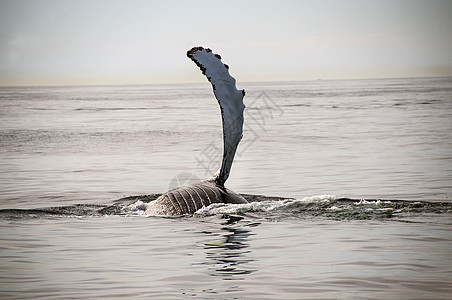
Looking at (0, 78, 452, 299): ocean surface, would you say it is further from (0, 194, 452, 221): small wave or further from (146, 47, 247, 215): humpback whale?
(146, 47, 247, 215): humpback whale

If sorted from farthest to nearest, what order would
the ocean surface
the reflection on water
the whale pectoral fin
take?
the whale pectoral fin < the reflection on water < the ocean surface

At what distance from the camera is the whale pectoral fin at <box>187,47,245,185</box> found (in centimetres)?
→ 1008

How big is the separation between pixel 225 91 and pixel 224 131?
611 millimetres

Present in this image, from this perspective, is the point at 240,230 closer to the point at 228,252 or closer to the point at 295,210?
the point at 228,252

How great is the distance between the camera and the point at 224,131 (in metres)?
10.2

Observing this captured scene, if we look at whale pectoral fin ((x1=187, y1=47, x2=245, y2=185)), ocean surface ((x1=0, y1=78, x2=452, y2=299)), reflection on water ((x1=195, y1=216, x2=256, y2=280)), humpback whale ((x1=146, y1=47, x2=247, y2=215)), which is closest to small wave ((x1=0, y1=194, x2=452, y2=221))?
ocean surface ((x1=0, y1=78, x2=452, y2=299))

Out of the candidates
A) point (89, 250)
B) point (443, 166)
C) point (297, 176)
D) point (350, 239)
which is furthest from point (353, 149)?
point (89, 250)

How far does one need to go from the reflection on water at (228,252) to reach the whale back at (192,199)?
57cm

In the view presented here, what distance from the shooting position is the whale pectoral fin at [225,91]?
33.1 ft

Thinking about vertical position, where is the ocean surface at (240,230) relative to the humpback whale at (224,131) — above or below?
below

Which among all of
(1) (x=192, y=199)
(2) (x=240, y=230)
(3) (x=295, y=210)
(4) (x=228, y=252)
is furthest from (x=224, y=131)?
(4) (x=228, y=252)

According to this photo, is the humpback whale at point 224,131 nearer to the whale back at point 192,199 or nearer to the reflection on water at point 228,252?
the whale back at point 192,199

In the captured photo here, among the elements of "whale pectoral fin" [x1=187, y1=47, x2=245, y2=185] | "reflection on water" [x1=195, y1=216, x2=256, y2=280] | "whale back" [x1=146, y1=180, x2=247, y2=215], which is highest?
"whale pectoral fin" [x1=187, y1=47, x2=245, y2=185]

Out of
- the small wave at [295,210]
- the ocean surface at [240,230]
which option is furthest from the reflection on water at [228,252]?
the small wave at [295,210]
